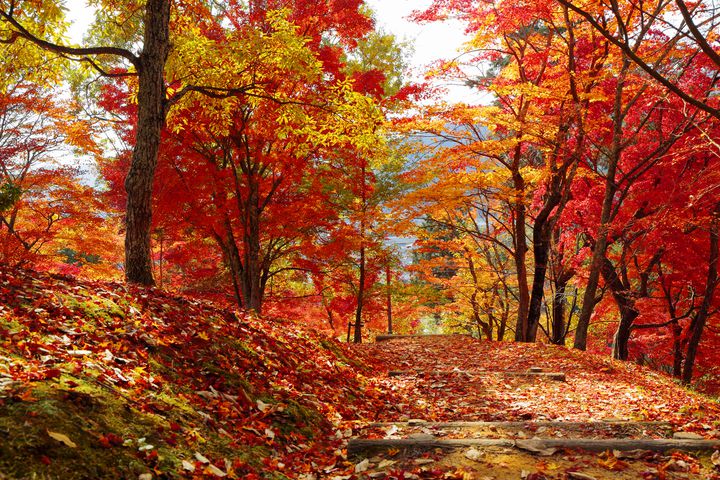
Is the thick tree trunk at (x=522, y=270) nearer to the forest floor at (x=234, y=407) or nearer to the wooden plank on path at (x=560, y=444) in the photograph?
the forest floor at (x=234, y=407)

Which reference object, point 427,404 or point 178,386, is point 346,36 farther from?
point 178,386

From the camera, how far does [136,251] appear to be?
20.8 ft

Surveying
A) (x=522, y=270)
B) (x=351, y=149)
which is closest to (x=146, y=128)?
(x=351, y=149)

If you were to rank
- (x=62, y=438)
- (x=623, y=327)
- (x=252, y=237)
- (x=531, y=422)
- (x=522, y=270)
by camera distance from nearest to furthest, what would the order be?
(x=62, y=438)
(x=531, y=422)
(x=252, y=237)
(x=522, y=270)
(x=623, y=327)

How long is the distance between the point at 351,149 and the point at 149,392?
11.3 m

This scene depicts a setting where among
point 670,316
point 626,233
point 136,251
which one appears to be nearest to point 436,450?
point 136,251

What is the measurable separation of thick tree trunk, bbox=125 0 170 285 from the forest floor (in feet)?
2.93

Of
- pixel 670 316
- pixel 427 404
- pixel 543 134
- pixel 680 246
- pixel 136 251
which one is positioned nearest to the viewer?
pixel 427 404

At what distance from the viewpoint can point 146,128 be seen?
6.23 metres

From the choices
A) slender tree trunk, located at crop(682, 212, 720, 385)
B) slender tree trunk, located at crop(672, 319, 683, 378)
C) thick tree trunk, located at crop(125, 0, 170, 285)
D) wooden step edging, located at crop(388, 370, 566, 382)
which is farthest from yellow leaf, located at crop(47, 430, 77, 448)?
slender tree trunk, located at crop(672, 319, 683, 378)

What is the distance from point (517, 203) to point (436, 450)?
31.3 feet

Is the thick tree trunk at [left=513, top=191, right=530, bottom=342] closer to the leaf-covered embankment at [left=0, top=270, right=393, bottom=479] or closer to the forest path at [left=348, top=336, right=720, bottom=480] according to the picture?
the forest path at [left=348, top=336, right=720, bottom=480]

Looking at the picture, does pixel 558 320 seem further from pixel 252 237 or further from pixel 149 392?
pixel 149 392

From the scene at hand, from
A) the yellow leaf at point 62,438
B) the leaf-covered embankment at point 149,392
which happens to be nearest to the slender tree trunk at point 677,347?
the leaf-covered embankment at point 149,392
